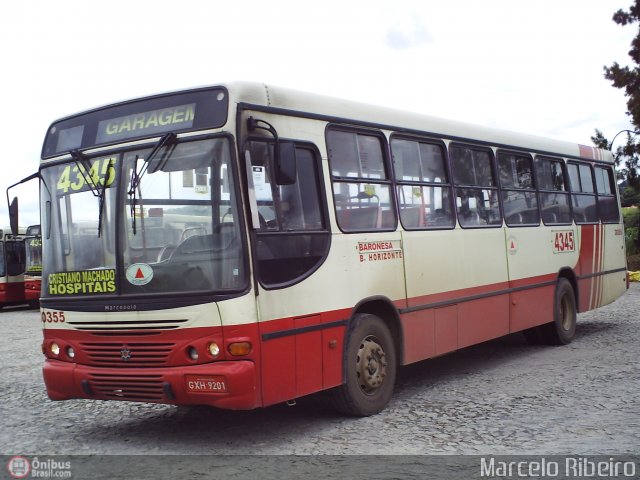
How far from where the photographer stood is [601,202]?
13.2 metres

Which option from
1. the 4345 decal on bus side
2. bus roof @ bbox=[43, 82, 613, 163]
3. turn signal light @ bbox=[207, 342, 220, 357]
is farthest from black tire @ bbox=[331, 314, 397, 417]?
the 4345 decal on bus side

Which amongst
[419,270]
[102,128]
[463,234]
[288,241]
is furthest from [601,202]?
[102,128]

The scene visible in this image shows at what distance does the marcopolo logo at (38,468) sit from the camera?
18.2 feet

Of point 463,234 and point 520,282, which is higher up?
point 463,234

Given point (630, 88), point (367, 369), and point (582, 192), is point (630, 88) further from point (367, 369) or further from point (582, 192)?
point (367, 369)

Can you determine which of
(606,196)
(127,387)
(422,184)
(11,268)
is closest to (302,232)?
(127,387)

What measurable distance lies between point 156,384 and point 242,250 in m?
1.25

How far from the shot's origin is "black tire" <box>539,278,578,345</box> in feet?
37.1

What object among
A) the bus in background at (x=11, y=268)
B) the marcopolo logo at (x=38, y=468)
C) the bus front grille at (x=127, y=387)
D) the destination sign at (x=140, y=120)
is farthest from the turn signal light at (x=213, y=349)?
the bus in background at (x=11, y=268)

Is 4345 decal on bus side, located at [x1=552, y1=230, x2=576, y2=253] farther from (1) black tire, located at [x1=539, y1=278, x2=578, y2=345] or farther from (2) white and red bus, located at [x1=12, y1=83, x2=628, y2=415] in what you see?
(2) white and red bus, located at [x1=12, y1=83, x2=628, y2=415]

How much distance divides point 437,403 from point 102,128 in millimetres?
4091

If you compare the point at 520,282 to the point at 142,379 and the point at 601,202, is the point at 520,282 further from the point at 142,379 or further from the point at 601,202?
the point at 142,379

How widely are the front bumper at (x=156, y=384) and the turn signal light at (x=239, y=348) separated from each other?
6 cm
